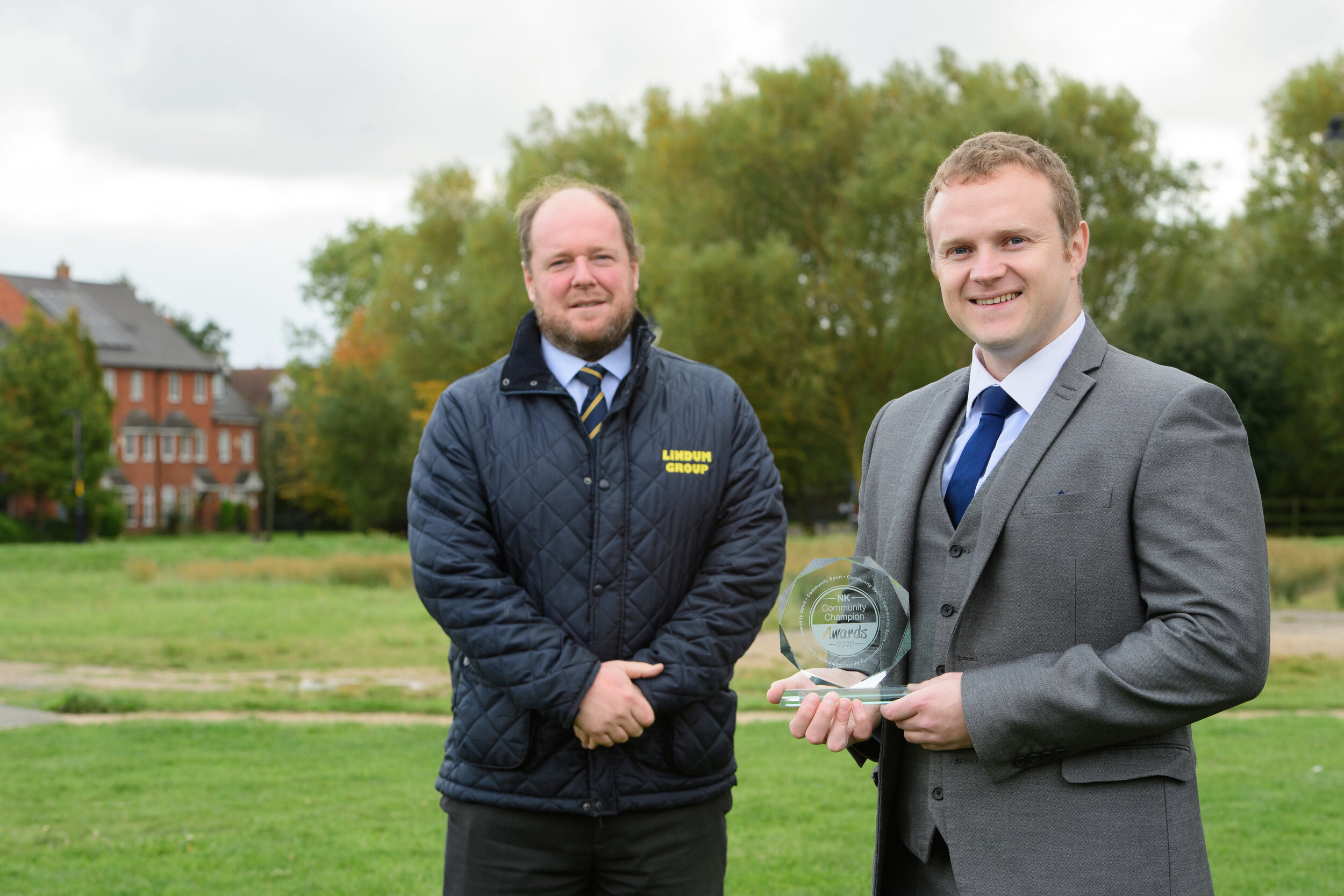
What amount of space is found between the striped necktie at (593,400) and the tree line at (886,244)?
76.8 feet

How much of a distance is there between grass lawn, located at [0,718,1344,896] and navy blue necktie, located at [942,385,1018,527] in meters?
4.07

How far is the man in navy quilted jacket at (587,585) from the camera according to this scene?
3262 millimetres

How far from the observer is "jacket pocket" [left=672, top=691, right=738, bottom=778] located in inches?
131

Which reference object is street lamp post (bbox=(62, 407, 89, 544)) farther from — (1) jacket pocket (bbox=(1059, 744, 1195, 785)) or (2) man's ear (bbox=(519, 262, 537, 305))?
(1) jacket pocket (bbox=(1059, 744, 1195, 785))

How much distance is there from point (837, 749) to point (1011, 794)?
1.07ft

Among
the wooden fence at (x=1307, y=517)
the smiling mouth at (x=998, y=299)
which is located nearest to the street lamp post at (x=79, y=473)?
the wooden fence at (x=1307, y=517)

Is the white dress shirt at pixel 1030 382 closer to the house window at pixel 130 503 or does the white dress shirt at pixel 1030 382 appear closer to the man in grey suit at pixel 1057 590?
the man in grey suit at pixel 1057 590

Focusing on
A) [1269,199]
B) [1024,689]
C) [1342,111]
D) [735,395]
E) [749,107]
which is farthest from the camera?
[1269,199]

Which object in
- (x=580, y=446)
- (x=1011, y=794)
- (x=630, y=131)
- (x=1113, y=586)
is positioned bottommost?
(x=1011, y=794)

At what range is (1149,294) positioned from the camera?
33.4 metres

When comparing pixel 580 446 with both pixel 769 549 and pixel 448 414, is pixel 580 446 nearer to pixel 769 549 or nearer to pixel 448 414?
pixel 448 414

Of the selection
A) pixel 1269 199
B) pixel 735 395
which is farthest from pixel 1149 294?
pixel 735 395

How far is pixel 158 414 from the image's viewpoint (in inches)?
2689

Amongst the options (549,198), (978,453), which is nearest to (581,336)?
(549,198)
